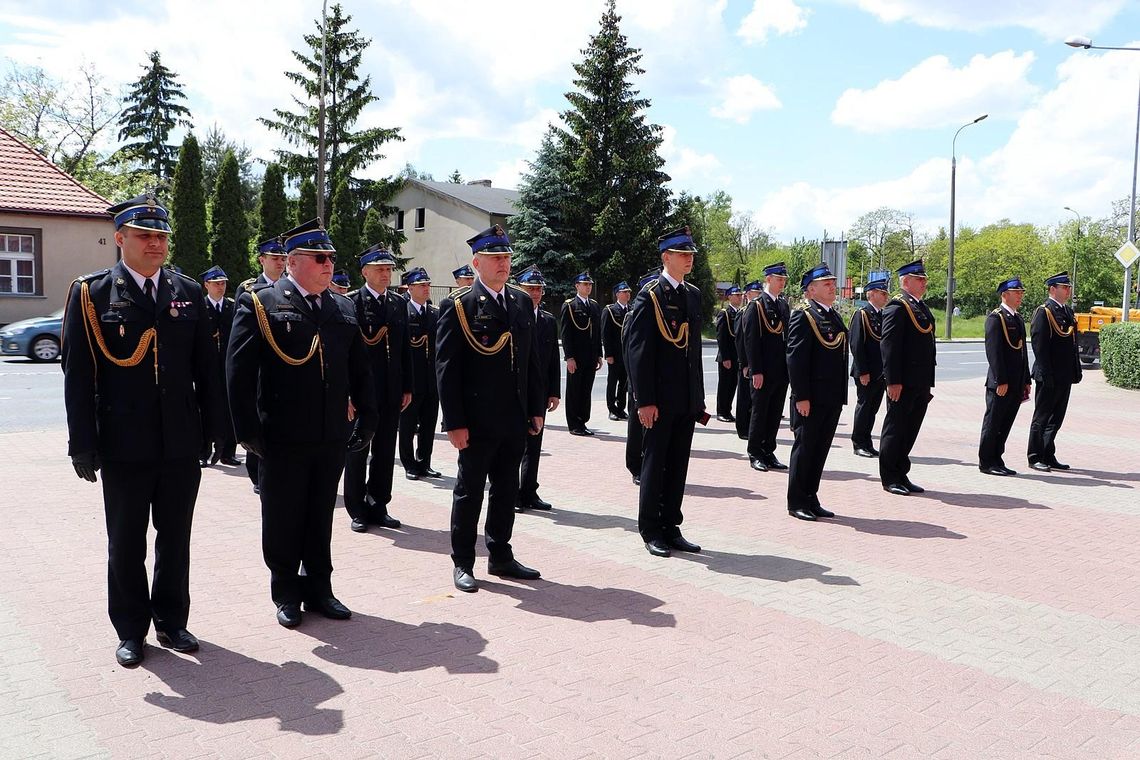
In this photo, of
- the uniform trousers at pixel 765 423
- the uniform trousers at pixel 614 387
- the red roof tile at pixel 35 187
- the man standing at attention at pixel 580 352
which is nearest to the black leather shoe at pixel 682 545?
the uniform trousers at pixel 765 423

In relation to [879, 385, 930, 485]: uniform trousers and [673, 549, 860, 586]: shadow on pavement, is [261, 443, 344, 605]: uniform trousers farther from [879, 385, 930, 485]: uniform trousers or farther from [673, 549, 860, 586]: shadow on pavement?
[879, 385, 930, 485]: uniform trousers

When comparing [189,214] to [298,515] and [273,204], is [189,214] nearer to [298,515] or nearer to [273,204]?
[273,204]

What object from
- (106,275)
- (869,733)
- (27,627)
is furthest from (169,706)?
(869,733)

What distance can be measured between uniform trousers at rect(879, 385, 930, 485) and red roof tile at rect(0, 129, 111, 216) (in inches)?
948

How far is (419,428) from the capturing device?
30.1 feet

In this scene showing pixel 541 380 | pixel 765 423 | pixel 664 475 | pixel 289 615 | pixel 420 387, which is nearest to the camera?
pixel 289 615

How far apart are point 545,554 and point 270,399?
7.80ft

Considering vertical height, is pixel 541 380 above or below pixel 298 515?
above

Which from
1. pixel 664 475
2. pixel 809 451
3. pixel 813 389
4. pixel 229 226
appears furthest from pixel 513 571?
pixel 229 226

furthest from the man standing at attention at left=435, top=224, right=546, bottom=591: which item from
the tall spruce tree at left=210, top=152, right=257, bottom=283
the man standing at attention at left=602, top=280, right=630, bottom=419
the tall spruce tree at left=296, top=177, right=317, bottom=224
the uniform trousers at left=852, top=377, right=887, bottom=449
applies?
the tall spruce tree at left=296, top=177, right=317, bottom=224

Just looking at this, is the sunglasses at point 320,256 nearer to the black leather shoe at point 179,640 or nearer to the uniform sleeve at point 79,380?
the uniform sleeve at point 79,380

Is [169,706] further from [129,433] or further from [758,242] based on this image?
[758,242]

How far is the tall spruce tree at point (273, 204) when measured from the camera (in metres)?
38.4

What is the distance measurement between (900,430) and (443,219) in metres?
45.5
